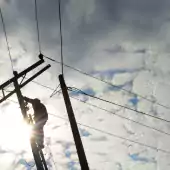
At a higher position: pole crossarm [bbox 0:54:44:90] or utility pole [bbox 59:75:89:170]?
pole crossarm [bbox 0:54:44:90]

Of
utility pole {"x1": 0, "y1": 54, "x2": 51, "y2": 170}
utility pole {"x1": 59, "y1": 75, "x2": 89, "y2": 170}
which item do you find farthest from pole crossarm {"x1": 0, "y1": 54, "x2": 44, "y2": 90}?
utility pole {"x1": 59, "y1": 75, "x2": 89, "y2": 170}

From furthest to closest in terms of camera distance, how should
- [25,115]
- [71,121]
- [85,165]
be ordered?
[25,115] → [71,121] → [85,165]

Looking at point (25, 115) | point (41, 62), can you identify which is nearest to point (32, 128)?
point (25, 115)

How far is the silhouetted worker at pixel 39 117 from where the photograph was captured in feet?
45.6

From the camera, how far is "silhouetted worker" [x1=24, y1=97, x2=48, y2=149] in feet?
45.6

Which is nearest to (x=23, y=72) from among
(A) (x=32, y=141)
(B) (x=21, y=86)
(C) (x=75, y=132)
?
(B) (x=21, y=86)

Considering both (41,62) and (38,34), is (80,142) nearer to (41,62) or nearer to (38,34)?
(41,62)

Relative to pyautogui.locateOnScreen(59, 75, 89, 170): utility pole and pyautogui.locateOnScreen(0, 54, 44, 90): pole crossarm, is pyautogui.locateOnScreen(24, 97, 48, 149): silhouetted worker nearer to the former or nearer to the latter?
pyautogui.locateOnScreen(0, 54, 44, 90): pole crossarm

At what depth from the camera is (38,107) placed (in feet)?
47.7

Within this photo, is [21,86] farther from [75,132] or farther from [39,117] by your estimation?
[75,132]

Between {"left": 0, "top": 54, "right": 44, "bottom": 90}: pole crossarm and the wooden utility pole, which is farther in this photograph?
{"left": 0, "top": 54, "right": 44, "bottom": 90}: pole crossarm

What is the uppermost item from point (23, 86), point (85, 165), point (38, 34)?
point (38, 34)

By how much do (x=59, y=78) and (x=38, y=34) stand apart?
2.40 metres

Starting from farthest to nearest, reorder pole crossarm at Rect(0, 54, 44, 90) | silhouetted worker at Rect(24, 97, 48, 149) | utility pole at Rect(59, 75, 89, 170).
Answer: pole crossarm at Rect(0, 54, 44, 90) → silhouetted worker at Rect(24, 97, 48, 149) → utility pole at Rect(59, 75, 89, 170)
